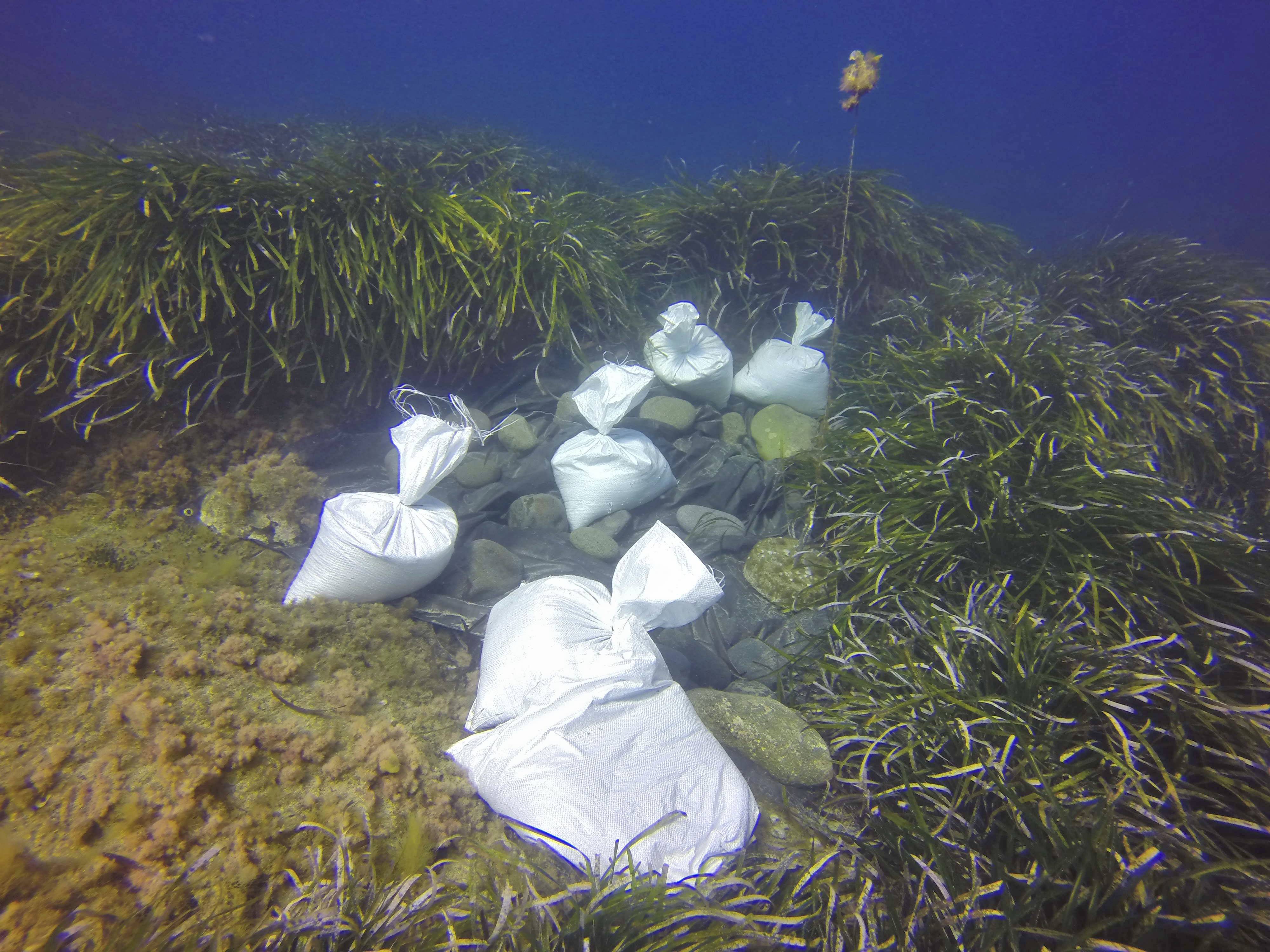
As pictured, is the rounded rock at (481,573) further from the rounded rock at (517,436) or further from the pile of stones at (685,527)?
the rounded rock at (517,436)

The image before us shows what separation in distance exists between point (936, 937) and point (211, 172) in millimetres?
4391

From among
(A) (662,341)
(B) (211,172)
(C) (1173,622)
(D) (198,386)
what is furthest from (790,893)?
(B) (211,172)

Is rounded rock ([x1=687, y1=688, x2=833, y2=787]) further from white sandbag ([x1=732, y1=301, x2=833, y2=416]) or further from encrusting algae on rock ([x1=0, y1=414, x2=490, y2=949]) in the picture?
white sandbag ([x1=732, y1=301, x2=833, y2=416])

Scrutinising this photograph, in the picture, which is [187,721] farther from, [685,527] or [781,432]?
[781,432]

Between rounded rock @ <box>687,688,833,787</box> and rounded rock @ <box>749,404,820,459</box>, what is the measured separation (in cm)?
157

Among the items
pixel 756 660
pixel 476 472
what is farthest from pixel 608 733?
pixel 476 472

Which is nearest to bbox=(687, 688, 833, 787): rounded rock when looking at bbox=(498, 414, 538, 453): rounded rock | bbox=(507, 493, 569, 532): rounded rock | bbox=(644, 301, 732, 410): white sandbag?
bbox=(507, 493, 569, 532): rounded rock

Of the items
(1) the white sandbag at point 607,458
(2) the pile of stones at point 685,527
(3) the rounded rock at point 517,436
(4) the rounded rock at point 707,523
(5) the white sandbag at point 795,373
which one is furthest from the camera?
(5) the white sandbag at point 795,373

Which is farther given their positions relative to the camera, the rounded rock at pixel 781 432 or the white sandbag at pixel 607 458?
the rounded rock at pixel 781 432

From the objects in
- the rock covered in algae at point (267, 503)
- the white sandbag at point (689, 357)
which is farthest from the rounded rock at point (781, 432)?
the rock covered in algae at point (267, 503)

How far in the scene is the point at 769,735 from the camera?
1959mm

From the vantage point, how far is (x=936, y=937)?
4.16 feet

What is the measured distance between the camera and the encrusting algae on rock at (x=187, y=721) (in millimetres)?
1115

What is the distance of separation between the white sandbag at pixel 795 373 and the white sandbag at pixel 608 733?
67.5 inches
